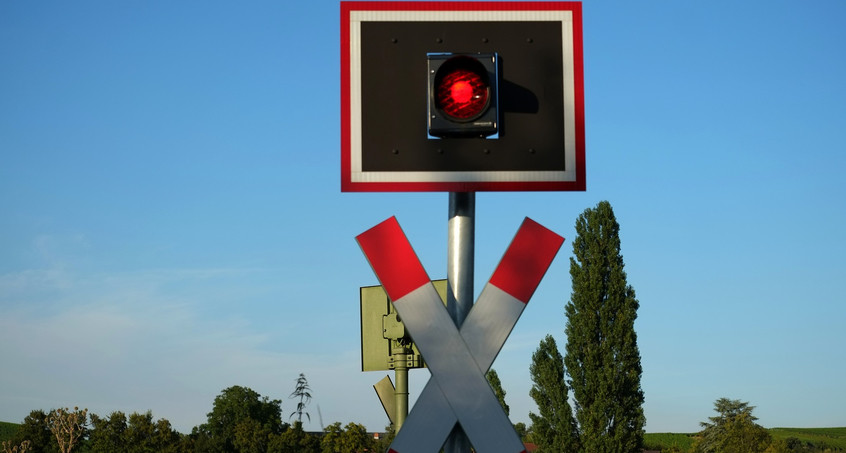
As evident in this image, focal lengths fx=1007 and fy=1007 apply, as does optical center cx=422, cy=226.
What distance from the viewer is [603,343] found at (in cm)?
4028

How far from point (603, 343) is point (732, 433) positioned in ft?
94.1

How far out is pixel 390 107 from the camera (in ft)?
15.0

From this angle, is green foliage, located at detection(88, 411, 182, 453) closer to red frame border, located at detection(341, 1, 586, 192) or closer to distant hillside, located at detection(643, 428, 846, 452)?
distant hillside, located at detection(643, 428, 846, 452)

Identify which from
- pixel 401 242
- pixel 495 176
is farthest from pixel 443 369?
pixel 495 176

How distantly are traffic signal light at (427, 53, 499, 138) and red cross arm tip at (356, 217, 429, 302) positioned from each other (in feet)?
1.64

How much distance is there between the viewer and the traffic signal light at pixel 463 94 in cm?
445

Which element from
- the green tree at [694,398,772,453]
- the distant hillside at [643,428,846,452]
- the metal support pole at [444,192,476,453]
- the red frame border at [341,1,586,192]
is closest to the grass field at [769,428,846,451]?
the distant hillside at [643,428,846,452]

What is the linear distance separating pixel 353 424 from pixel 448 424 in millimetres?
74904

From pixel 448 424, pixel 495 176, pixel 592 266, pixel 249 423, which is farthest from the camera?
pixel 249 423

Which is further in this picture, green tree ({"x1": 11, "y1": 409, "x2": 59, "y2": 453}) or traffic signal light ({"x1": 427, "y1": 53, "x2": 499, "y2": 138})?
green tree ({"x1": 11, "y1": 409, "x2": 59, "y2": 453})

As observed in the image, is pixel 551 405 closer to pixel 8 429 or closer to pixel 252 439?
pixel 252 439

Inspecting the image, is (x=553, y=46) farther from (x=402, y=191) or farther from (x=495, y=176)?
(x=402, y=191)

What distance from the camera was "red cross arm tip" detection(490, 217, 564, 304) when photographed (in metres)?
4.34

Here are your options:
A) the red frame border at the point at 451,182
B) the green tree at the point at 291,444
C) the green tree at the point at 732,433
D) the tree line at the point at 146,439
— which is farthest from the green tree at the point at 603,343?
the green tree at the point at 291,444
